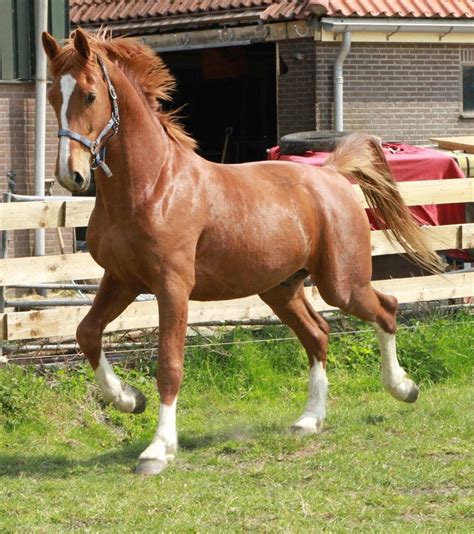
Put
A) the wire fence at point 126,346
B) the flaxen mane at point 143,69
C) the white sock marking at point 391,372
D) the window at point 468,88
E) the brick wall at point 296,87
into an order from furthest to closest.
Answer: the window at point 468,88
the brick wall at point 296,87
the wire fence at point 126,346
the white sock marking at point 391,372
the flaxen mane at point 143,69

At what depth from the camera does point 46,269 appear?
343 inches

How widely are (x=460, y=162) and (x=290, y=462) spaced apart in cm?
659

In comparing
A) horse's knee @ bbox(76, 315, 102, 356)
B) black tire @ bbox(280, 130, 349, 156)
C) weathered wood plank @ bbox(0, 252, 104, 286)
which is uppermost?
black tire @ bbox(280, 130, 349, 156)

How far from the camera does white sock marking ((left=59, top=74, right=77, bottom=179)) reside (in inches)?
253

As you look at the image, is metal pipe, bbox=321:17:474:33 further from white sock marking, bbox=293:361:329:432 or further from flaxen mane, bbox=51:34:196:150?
flaxen mane, bbox=51:34:196:150

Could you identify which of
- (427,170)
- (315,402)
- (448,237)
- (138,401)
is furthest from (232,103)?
(138,401)

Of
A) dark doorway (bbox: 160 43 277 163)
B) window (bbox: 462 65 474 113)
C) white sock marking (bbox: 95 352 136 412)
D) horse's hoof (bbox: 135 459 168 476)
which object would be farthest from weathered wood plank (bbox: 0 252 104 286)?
dark doorway (bbox: 160 43 277 163)

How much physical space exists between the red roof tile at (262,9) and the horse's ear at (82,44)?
32.3 feet

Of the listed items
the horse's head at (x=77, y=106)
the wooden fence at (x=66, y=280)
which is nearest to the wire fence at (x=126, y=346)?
the wooden fence at (x=66, y=280)

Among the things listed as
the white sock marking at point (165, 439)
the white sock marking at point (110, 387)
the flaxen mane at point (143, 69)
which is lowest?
the white sock marking at point (165, 439)

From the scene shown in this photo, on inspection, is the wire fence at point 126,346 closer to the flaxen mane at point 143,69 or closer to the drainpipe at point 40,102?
the flaxen mane at point 143,69

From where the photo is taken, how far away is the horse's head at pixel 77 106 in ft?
21.1

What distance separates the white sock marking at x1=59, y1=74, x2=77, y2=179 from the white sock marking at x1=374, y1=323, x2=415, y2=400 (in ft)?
9.33

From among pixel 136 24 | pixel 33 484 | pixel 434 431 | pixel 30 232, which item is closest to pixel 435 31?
pixel 136 24
